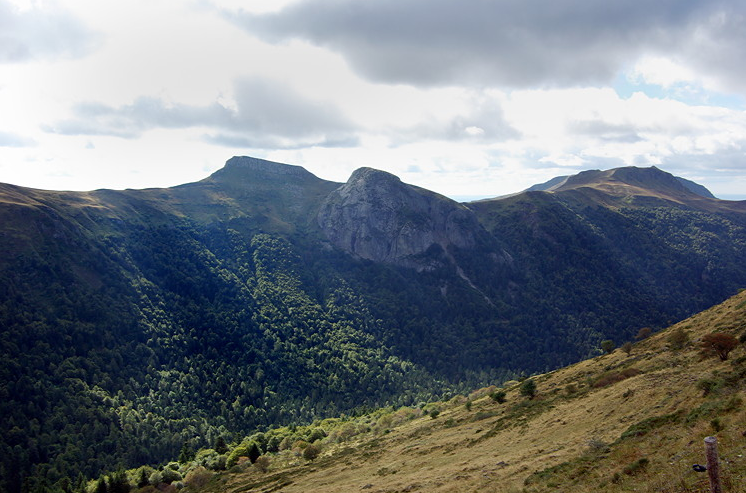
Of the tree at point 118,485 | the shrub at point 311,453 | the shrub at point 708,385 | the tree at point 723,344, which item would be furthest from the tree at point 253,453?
the tree at point 723,344

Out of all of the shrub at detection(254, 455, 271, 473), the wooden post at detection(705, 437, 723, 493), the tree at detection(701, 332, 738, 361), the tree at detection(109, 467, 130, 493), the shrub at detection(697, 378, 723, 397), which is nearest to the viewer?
the wooden post at detection(705, 437, 723, 493)

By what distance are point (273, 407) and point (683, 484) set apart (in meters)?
200

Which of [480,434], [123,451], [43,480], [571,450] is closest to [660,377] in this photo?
[571,450]

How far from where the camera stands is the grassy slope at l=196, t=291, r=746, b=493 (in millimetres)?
26875

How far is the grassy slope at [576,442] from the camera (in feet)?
88.2

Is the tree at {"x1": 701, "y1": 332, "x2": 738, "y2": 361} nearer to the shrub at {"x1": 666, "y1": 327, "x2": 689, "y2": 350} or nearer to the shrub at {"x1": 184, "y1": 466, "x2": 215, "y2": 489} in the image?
the shrub at {"x1": 666, "y1": 327, "x2": 689, "y2": 350}

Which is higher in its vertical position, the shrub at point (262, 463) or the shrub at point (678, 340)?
the shrub at point (678, 340)

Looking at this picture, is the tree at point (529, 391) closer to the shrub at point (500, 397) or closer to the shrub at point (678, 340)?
the shrub at point (500, 397)

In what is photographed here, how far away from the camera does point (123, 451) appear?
5940 inches

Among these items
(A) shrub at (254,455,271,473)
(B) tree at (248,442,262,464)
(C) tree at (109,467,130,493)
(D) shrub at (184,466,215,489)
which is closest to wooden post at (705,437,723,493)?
(A) shrub at (254,455,271,473)

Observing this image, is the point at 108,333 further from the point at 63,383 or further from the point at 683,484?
the point at 683,484

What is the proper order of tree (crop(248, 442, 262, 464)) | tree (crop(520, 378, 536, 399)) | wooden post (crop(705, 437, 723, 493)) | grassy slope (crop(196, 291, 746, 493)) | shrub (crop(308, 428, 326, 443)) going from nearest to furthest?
wooden post (crop(705, 437, 723, 493))
grassy slope (crop(196, 291, 746, 493))
tree (crop(520, 378, 536, 399))
tree (crop(248, 442, 262, 464))
shrub (crop(308, 428, 326, 443))

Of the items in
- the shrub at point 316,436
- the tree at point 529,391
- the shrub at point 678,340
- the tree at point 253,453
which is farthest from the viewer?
the shrub at point 316,436

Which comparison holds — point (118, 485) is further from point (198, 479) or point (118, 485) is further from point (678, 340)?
point (678, 340)
